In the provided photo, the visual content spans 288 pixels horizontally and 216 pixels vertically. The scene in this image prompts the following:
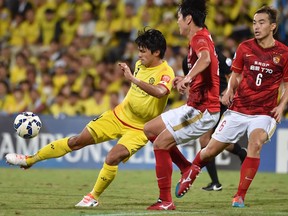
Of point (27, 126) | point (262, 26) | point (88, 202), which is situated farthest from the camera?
point (27, 126)

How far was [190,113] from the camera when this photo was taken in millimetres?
8180

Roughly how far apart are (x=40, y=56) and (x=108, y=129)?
400 inches

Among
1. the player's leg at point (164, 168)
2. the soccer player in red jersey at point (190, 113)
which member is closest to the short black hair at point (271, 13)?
the soccer player in red jersey at point (190, 113)

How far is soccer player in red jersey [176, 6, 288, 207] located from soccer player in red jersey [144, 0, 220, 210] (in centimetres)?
30

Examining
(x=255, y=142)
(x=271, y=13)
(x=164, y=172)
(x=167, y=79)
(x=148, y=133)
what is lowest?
(x=164, y=172)

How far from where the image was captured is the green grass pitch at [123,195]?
806 centimetres

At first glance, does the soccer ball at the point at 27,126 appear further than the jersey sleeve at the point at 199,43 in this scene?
Yes

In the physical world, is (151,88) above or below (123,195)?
above

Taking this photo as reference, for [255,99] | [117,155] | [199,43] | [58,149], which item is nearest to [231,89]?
[255,99]

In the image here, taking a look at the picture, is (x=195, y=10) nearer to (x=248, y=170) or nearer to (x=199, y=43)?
(x=199, y=43)

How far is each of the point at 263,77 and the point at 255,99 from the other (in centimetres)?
25

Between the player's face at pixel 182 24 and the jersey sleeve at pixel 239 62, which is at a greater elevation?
the player's face at pixel 182 24

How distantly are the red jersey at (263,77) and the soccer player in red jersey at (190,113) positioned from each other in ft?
1.35

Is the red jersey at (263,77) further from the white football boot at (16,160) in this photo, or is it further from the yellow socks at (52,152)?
the white football boot at (16,160)
